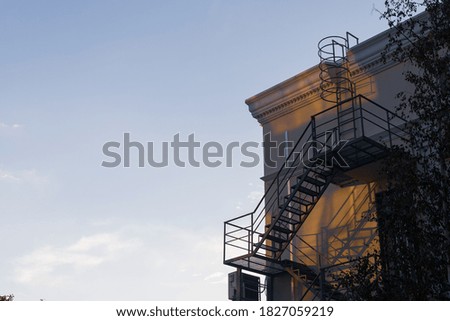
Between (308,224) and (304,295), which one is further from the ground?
(308,224)

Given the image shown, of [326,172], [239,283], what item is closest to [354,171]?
[326,172]

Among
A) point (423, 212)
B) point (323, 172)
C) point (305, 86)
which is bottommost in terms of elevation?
point (423, 212)

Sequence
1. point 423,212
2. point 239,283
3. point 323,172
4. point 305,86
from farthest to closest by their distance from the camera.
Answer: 1. point 305,86
2. point 239,283
3. point 323,172
4. point 423,212

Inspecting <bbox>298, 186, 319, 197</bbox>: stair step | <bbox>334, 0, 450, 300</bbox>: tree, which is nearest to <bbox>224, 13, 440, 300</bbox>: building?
<bbox>298, 186, 319, 197</bbox>: stair step

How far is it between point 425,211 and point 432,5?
5087 millimetres

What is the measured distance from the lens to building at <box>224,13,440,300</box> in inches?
842

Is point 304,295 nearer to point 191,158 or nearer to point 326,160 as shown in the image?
point 326,160

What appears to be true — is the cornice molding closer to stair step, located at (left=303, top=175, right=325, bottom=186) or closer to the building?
the building

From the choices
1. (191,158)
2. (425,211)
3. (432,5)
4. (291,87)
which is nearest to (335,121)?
(291,87)

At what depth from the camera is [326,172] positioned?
21594 millimetres

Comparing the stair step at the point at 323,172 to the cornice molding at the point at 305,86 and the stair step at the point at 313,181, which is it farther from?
the cornice molding at the point at 305,86

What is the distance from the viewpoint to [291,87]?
2552cm

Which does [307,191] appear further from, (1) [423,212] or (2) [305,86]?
(1) [423,212]

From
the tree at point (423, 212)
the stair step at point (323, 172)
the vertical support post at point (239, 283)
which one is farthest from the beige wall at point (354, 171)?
the tree at point (423, 212)
